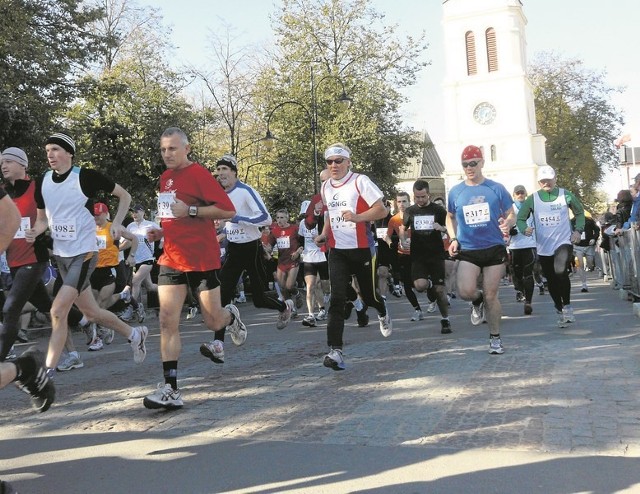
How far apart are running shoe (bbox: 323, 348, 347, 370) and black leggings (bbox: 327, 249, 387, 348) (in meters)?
0.07

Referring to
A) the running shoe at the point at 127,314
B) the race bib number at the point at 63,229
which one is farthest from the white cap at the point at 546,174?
the running shoe at the point at 127,314

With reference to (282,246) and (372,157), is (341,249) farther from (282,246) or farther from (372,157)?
(372,157)

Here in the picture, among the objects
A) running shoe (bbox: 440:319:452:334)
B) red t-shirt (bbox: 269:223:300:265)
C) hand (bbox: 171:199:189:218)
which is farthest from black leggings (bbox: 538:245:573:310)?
hand (bbox: 171:199:189:218)

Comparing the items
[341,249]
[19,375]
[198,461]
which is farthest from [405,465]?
[341,249]

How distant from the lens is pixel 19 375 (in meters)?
4.32

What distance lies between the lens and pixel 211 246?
627 cm

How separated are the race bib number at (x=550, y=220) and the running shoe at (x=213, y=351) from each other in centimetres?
541

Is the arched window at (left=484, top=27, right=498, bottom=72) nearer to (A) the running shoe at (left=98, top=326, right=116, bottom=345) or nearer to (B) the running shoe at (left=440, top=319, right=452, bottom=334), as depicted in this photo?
(B) the running shoe at (left=440, top=319, right=452, bottom=334)

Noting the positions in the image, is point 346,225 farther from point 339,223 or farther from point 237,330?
point 237,330

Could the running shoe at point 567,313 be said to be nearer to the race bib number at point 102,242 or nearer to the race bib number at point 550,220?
the race bib number at point 550,220

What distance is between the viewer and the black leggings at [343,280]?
24.5ft

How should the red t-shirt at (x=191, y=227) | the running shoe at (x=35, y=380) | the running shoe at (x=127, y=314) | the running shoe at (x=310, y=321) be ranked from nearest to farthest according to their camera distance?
the running shoe at (x=35, y=380), the red t-shirt at (x=191, y=227), the running shoe at (x=310, y=321), the running shoe at (x=127, y=314)

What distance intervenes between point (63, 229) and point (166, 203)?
3.98 feet

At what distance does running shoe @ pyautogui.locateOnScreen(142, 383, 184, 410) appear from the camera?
5742 mm
